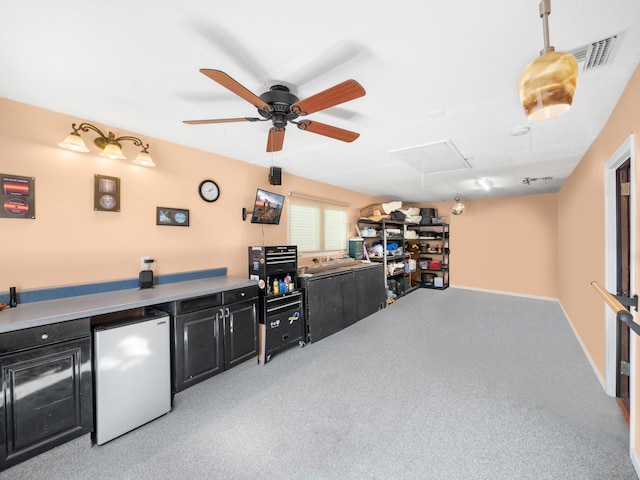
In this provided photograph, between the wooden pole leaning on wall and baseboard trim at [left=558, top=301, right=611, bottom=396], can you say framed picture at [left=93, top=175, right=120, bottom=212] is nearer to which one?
the wooden pole leaning on wall

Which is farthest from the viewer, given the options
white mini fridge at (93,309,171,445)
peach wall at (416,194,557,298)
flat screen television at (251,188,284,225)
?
peach wall at (416,194,557,298)

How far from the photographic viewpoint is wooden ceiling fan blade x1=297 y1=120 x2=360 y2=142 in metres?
1.89

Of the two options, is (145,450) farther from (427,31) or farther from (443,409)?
(427,31)

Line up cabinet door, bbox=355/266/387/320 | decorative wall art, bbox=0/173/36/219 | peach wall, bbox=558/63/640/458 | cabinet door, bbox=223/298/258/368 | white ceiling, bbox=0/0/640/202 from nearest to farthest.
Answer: white ceiling, bbox=0/0/640/202 < peach wall, bbox=558/63/640/458 < decorative wall art, bbox=0/173/36/219 < cabinet door, bbox=223/298/258/368 < cabinet door, bbox=355/266/387/320

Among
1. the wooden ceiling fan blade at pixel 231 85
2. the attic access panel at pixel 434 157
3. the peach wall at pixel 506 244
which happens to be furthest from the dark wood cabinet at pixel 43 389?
the peach wall at pixel 506 244

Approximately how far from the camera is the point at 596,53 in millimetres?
1457

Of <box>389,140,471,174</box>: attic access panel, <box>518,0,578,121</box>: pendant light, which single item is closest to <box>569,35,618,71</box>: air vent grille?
<box>518,0,578,121</box>: pendant light

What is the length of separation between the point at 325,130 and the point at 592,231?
10.7 ft

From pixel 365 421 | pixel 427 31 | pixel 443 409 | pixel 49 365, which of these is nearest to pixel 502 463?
pixel 443 409

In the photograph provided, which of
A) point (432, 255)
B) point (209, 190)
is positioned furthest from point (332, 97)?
point (432, 255)

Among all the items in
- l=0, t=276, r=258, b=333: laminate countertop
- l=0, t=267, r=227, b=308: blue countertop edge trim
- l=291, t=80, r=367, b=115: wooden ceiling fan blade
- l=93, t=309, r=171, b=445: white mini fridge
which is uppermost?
l=291, t=80, r=367, b=115: wooden ceiling fan blade

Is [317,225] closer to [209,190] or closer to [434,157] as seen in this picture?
[209,190]

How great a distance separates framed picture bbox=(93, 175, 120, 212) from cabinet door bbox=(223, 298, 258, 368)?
145 centimetres

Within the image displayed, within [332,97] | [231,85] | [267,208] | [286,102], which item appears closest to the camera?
[231,85]
